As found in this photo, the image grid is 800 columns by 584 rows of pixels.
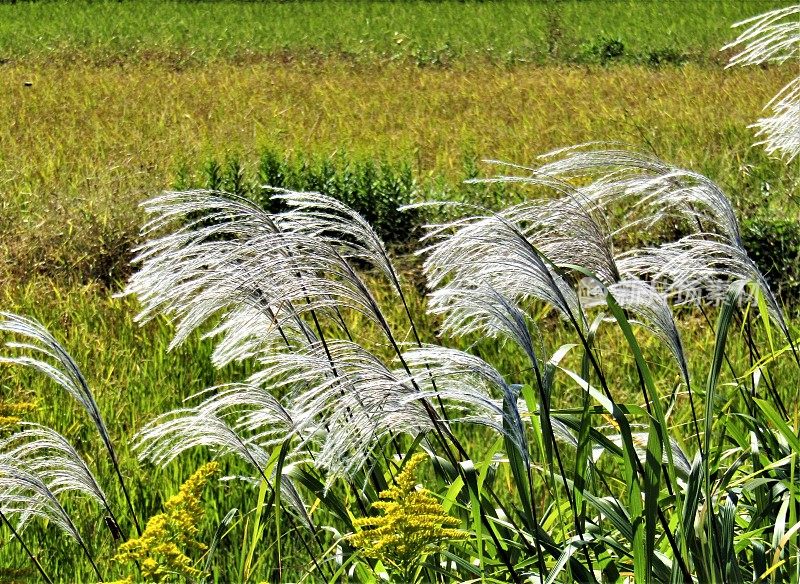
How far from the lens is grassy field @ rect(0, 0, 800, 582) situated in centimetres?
360

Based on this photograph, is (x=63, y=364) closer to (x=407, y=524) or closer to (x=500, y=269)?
(x=407, y=524)

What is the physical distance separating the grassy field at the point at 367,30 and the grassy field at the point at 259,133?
0.09 metres

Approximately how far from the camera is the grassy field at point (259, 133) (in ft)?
11.8

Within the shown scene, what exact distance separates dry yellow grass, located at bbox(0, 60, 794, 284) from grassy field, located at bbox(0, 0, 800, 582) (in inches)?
1.1

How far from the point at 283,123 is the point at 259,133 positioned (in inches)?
39.8

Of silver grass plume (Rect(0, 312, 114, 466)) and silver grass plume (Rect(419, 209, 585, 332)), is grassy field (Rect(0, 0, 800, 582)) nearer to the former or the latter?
silver grass plume (Rect(0, 312, 114, 466))

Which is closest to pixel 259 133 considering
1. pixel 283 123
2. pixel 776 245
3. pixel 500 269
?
pixel 283 123

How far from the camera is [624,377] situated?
3852 millimetres

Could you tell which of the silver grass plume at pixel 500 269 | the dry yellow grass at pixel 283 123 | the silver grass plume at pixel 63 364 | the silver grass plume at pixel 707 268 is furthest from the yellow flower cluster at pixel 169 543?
the dry yellow grass at pixel 283 123

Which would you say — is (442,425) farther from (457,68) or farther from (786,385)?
(457,68)

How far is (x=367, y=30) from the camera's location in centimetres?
1902

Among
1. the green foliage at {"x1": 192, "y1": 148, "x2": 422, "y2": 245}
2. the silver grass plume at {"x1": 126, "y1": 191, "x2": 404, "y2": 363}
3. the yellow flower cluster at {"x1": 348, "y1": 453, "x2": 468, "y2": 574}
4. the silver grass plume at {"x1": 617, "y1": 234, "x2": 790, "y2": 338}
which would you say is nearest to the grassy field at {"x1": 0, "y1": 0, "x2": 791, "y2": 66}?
the green foliage at {"x1": 192, "y1": 148, "x2": 422, "y2": 245}

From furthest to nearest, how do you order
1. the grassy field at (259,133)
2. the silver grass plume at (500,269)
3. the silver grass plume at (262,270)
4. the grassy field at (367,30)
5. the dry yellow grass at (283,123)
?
the grassy field at (367,30), the dry yellow grass at (283,123), the grassy field at (259,133), the silver grass plume at (262,270), the silver grass plume at (500,269)

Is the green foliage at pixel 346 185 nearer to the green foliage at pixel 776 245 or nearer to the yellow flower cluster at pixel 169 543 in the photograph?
the green foliage at pixel 776 245
